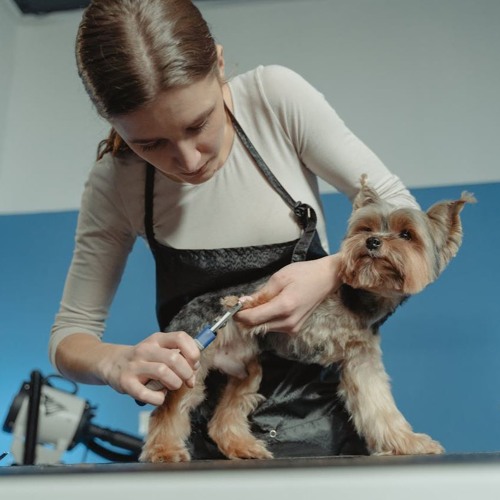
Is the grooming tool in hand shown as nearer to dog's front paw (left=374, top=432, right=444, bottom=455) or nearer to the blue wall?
dog's front paw (left=374, top=432, right=444, bottom=455)

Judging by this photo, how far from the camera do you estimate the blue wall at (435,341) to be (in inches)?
90.6

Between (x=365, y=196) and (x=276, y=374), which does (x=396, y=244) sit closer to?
(x=365, y=196)

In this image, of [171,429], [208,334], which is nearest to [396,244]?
[208,334]

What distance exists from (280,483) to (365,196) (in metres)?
0.72

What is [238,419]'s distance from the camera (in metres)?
1.18

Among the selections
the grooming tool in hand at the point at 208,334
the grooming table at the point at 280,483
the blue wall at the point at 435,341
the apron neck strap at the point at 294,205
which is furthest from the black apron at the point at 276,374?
the blue wall at the point at 435,341

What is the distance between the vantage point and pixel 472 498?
500 millimetres

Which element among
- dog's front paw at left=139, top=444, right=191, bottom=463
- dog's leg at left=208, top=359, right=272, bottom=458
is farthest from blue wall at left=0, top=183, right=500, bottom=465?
dog's front paw at left=139, top=444, right=191, bottom=463

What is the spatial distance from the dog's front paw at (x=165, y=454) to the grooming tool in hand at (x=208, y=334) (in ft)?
0.36

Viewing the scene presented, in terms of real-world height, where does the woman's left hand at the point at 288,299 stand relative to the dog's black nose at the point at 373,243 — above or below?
below

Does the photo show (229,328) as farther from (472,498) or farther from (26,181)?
(26,181)

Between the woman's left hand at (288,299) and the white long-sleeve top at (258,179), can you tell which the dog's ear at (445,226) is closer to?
the white long-sleeve top at (258,179)

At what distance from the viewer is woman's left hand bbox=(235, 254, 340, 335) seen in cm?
105

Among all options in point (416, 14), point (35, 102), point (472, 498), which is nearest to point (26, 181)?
point (35, 102)
